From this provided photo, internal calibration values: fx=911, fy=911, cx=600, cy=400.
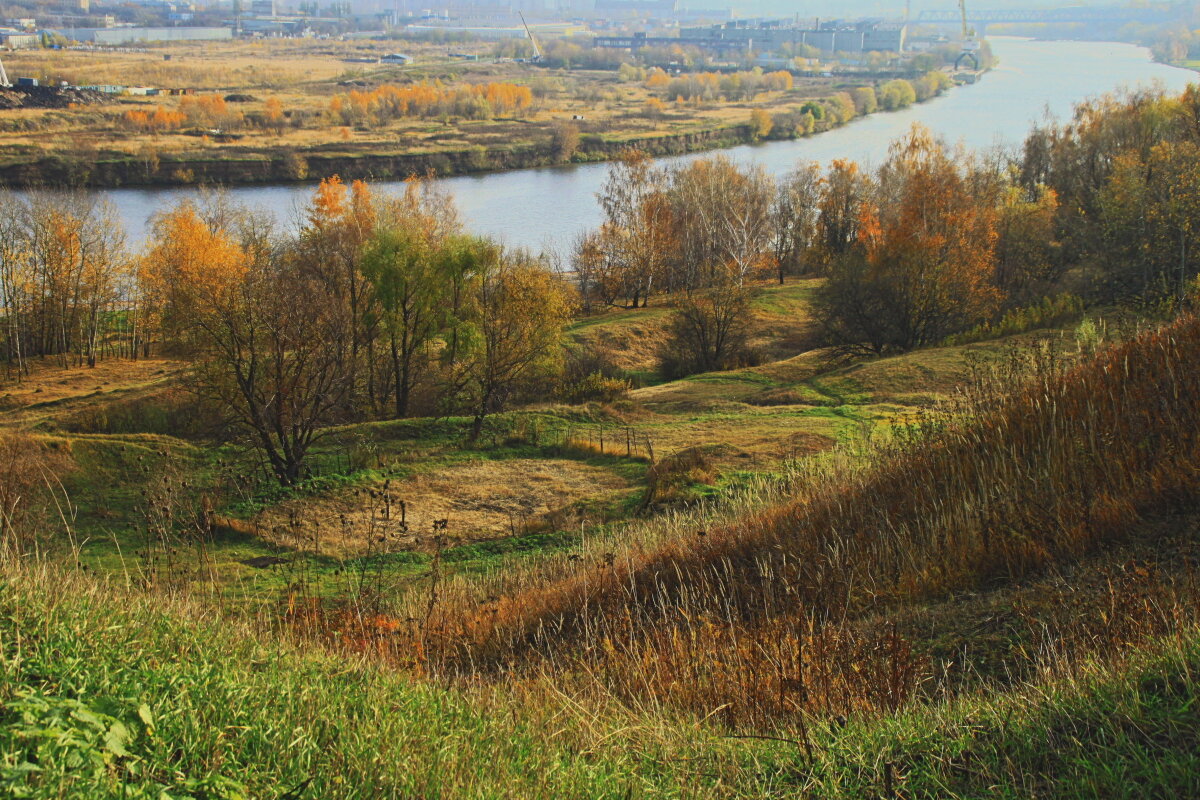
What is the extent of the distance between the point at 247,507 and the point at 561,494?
5987 millimetres

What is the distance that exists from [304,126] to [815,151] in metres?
46.3

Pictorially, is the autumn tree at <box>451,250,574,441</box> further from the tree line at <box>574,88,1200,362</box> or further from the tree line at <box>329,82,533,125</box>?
the tree line at <box>329,82,533,125</box>

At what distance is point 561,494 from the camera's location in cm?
1695

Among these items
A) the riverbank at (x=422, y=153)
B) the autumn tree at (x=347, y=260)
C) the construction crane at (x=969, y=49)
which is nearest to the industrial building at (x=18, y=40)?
the riverbank at (x=422, y=153)

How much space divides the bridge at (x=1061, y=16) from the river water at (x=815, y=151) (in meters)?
7.84

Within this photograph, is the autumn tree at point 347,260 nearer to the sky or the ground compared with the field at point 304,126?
nearer to the ground

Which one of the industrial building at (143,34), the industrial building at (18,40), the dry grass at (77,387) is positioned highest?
the industrial building at (143,34)

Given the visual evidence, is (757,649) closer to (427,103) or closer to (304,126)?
(304,126)

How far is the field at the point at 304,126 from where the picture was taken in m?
65.6

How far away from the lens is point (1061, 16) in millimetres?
131750

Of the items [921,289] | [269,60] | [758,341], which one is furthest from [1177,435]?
[269,60]

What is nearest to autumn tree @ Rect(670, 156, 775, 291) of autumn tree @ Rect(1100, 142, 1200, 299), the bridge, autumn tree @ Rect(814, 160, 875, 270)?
autumn tree @ Rect(814, 160, 875, 270)

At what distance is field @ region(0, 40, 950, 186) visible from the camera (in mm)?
65625

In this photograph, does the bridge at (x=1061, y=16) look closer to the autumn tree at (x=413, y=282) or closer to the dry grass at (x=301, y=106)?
the dry grass at (x=301, y=106)
